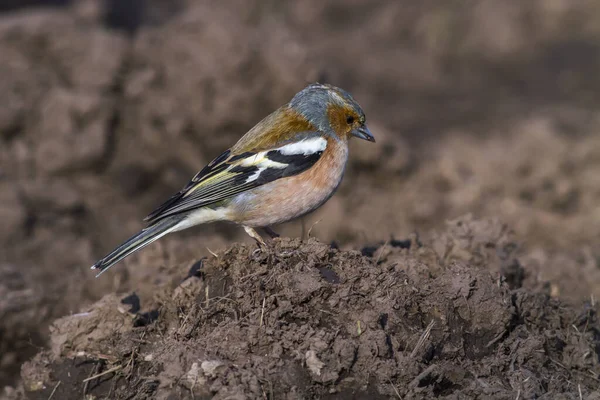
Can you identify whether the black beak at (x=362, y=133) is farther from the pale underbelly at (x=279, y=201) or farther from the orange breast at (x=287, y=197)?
the pale underbelly at (x=279, y=201)

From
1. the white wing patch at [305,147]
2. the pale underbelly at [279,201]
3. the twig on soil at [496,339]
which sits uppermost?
the white wing patch at [305,147]

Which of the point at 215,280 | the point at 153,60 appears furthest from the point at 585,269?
the point at 153,60

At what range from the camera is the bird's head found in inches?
275

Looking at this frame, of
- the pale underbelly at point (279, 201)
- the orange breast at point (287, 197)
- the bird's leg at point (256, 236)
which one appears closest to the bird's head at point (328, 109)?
the orange breast at point (287, 197)

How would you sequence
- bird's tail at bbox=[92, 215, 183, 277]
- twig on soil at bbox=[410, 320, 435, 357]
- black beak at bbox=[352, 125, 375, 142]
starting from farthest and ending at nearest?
black beak at bbox=[352, 125, 375, 142] → bird's tail at bbox=[92, 215, 183, 277] → twig on soil at bbox=[410, 320, 435, 357]

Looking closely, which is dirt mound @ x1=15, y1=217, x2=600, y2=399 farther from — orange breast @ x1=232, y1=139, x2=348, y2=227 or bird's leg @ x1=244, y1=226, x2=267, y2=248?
orange breast @ x1=232, y1=139, x2=348, y2=227

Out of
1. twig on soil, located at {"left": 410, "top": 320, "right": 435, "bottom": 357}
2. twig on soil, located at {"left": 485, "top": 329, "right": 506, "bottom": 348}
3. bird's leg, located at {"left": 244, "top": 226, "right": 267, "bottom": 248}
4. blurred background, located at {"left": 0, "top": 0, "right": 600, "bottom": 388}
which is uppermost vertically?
twig on soil, located at {"left": 410, "top": 320, "right": 435, "bottom": 357}

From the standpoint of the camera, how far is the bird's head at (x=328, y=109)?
6.98 m

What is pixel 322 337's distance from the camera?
17.0ft

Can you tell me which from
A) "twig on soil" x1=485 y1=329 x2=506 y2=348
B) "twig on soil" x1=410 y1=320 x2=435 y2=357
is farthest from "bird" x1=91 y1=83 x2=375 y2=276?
"twig on soil" x1=485 y1=329 x2=506 y2=348

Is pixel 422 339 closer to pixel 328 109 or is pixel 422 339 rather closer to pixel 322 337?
pixel 322 337

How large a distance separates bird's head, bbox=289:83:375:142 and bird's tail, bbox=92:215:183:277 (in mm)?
1436

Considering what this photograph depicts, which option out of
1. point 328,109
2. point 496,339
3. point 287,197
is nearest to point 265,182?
point 287,197

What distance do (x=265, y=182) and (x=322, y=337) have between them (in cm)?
185
